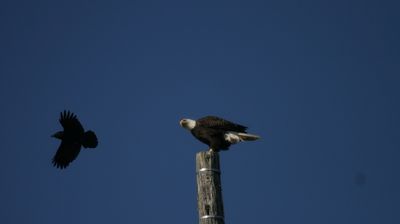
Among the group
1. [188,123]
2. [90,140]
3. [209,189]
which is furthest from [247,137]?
[90,140]

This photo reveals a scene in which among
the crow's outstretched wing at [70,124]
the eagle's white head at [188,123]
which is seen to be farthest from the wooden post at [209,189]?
the crow's outstretched wing at [70,124]

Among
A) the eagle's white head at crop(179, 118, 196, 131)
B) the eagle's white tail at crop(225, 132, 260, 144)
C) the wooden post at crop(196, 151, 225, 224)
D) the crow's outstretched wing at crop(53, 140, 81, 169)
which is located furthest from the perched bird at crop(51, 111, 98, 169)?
the wooden post at crop(196, 151, 225, 224)

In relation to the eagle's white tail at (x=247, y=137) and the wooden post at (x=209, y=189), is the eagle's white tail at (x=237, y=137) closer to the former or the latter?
the eagle's white tail at (x=247, y=137)

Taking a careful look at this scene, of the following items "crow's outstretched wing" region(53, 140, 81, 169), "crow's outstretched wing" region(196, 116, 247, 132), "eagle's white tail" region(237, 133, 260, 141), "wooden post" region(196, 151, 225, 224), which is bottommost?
"wooden post" region(196, 151, 225, 224)

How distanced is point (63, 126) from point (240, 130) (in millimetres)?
4882

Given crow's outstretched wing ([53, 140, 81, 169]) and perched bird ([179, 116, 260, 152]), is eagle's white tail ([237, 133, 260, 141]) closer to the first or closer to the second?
perched bird ([179, 116, 260, 152])

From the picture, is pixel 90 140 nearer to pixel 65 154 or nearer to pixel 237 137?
pixel 65 154

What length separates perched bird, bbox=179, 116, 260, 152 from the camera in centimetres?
1039

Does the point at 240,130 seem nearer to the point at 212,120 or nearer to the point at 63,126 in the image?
the point at 212,120

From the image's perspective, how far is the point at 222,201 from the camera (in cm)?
653

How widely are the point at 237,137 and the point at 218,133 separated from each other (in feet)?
1.40

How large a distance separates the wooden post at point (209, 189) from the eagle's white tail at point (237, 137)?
3.36 m

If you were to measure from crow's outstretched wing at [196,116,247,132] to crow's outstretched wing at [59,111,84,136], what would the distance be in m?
3.78

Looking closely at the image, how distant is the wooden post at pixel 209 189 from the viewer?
252 inches
